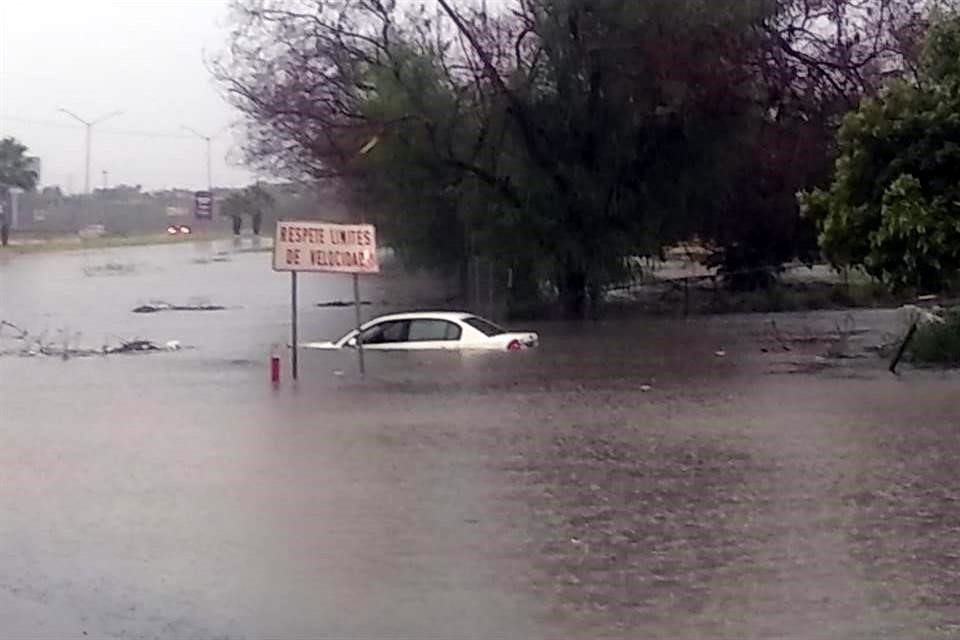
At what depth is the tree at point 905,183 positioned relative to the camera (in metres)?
26.8

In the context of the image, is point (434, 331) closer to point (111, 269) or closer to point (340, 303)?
point (340, 303)

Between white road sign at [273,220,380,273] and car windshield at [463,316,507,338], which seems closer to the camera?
white road sign at [273,220,380,273]

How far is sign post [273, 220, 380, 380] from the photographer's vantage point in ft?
90.5

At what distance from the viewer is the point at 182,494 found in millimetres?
15391

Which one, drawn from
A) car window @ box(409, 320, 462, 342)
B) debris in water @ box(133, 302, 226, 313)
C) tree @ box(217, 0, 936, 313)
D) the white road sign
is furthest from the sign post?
debris in water @ box(133, 302, 226, 313)

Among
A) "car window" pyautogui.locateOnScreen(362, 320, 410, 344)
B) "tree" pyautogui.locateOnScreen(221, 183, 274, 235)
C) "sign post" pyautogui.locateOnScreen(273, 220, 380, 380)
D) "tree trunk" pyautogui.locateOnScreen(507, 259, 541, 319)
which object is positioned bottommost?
"car window" pyautogui.locateOnScreen(362, 320, 410, 344)

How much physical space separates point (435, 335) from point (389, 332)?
0.89 metres

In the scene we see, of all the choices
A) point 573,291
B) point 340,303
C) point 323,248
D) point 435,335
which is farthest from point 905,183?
point 340,303

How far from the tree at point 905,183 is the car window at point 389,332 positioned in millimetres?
7870

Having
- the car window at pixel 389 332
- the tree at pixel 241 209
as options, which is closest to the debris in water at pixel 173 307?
the car window at pixel 389 332

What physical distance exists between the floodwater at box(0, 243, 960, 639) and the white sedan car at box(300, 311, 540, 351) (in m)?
1.51

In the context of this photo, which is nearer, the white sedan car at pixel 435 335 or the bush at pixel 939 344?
the bush at pixel 939 344

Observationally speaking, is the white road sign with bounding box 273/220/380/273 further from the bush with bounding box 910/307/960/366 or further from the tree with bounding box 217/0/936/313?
the tree with bounding box 217/0/936/313

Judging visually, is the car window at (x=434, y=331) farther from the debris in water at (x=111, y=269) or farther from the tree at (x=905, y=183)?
the debris in water at (x=111, y=269)
